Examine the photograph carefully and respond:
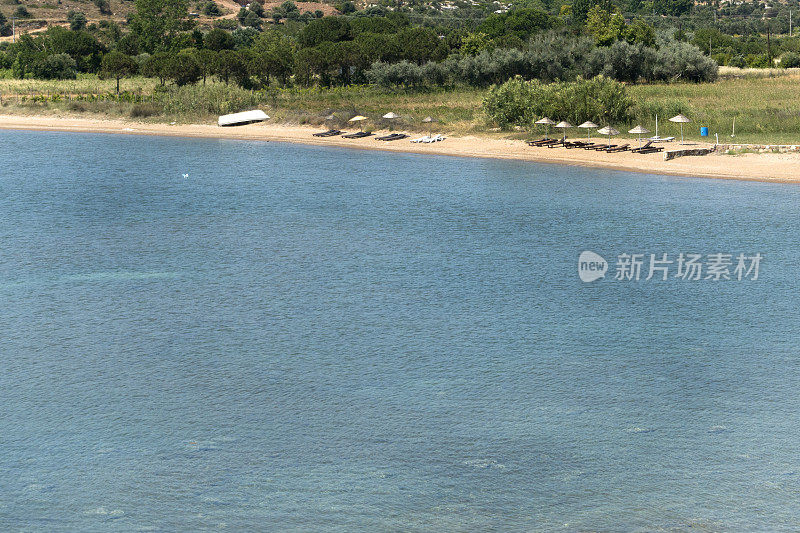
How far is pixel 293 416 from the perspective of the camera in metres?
23.2

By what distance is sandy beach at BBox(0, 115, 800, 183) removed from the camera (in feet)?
185

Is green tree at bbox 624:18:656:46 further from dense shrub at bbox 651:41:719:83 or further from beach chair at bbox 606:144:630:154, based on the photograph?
beach chair at bbox 606:144:630:154

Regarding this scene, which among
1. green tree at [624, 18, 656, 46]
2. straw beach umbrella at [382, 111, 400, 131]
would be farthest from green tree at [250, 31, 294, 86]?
green tree at [624, 18, 656, 46]

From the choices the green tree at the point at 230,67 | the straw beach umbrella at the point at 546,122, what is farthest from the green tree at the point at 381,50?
the straw beach umbrella at the point at 546,122

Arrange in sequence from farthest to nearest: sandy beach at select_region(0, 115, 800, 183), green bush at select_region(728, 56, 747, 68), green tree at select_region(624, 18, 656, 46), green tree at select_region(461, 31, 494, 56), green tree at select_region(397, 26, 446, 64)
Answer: green bush at select_region(728, 56, 747, 68) → green tree at select_region(624, 18, 656, 46) → green tree at select_region(461, 31, 494, 56) → green tree at select_region(397, 26, 446, 64) → sandy beach at select_region(0, 115, 800, 183)

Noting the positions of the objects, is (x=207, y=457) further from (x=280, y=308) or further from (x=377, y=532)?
(x=280, y=308)

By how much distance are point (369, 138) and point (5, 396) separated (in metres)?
55.6

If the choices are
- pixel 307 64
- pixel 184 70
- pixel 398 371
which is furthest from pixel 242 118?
pixel 398 371

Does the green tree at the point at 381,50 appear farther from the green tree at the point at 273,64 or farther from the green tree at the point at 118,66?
the green tree at the point at 118,66

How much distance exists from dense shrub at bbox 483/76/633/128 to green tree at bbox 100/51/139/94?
69268 mm

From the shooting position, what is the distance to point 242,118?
88.3 m

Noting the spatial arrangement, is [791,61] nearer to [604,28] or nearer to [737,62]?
[737,62]

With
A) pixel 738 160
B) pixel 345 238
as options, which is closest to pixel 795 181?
pixel 738 160

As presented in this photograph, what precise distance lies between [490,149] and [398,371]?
45.7 m
